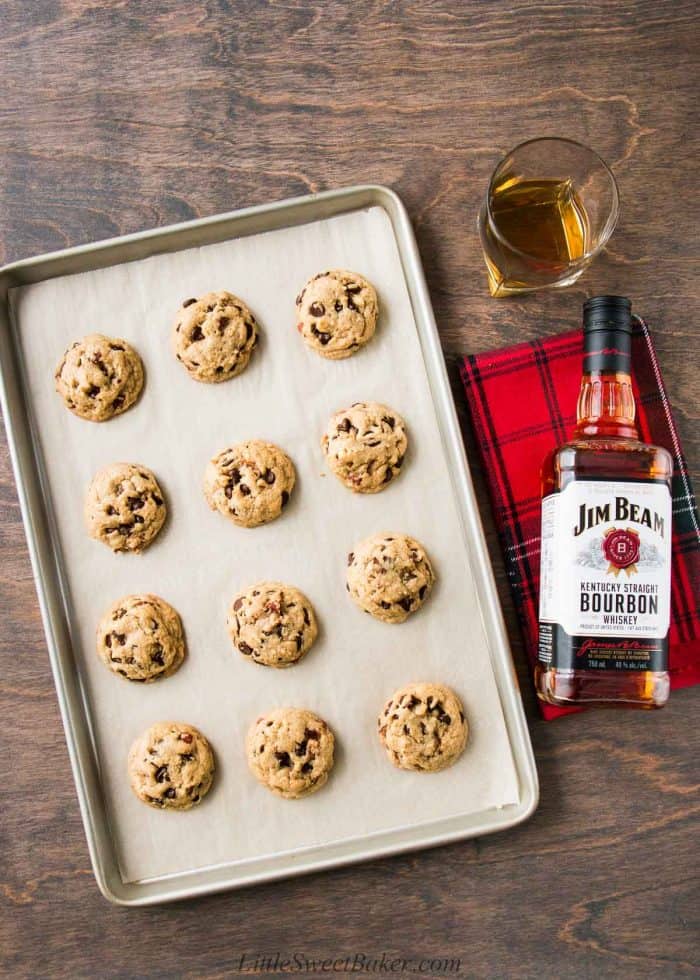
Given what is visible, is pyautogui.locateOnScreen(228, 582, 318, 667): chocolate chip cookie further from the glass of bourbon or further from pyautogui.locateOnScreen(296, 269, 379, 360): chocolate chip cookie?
the glass of bourbon

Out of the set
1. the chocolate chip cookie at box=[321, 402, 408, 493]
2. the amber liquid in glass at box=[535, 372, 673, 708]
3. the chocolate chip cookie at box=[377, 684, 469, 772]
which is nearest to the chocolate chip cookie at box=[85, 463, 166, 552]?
the chocolate chip cookie at box=[321, 402, 408, 493]

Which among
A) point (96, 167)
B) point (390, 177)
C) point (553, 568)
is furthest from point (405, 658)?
point (96, 167)

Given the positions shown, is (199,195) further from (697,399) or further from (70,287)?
(697,399)

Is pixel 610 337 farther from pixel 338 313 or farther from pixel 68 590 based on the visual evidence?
pixel 68 590

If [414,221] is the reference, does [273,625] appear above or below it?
below

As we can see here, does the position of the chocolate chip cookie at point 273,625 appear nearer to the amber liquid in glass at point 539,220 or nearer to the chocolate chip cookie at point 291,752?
the chocolate chip cookie at point 291,752

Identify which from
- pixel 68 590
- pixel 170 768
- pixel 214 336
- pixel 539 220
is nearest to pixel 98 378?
pixel 214 336
